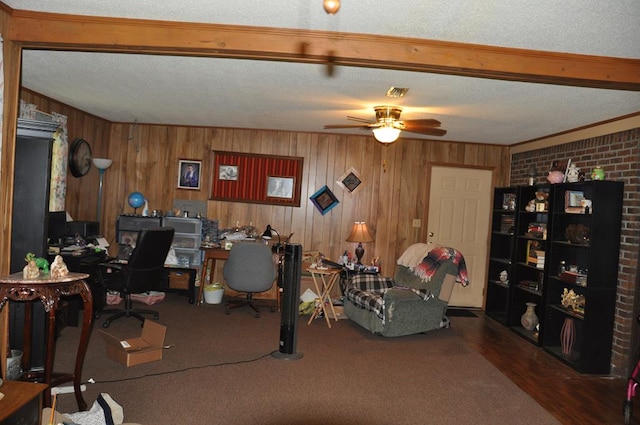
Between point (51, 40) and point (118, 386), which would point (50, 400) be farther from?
point (51, 40)

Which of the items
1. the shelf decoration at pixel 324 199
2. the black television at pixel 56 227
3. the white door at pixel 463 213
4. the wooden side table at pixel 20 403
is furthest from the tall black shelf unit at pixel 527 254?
the black television at pixel 56 227

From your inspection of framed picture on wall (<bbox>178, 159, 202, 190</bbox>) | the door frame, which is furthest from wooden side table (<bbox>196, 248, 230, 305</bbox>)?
the door frame

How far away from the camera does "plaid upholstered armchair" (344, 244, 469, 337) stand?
5262 mm

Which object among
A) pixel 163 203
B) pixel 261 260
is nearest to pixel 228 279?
pixel 261 260

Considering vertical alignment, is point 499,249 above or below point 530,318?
above

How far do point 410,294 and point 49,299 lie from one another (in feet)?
12.1

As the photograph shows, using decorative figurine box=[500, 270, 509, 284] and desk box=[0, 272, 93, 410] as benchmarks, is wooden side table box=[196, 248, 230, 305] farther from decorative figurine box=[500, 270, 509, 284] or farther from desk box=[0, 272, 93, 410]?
decorative figurine box=[500, 270, 509, 284]

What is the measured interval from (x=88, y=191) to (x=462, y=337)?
4.92 m

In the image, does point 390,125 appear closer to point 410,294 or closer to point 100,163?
point 410,294

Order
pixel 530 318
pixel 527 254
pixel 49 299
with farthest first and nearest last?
pixel 527 254 < pixel 530 318 < pixel 49 299

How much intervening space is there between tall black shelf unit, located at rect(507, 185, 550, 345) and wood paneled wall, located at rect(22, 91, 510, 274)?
4.35ft

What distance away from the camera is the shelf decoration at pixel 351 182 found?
700 cm

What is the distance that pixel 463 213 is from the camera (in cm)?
714

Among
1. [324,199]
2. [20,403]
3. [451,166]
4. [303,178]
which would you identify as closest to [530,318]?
[451,166]
